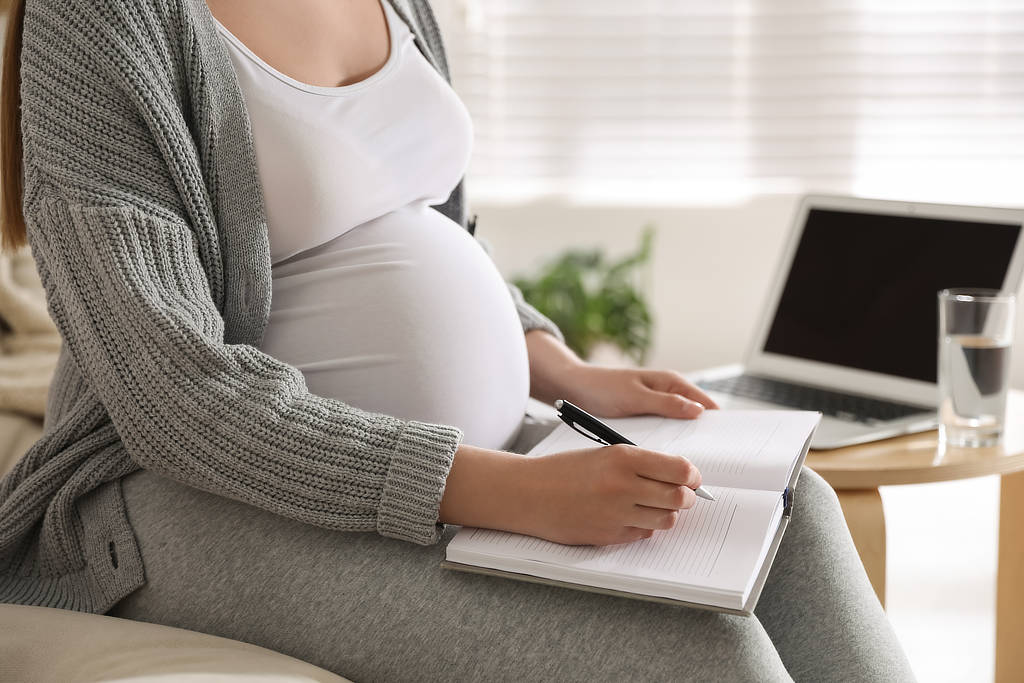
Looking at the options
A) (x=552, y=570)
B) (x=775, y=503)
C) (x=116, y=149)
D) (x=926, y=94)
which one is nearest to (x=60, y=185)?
(x=116, y=149)

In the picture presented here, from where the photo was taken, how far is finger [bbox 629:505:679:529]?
0.64 metres

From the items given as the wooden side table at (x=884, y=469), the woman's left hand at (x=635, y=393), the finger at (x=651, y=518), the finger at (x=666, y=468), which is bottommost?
the wooden side table at (x=884, y=469)

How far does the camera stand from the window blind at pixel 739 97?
232 centimetres

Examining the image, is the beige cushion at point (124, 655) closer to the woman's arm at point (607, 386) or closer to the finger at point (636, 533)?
the finger at point (636, 533)

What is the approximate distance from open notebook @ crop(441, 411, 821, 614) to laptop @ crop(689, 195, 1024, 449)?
41 centimetres

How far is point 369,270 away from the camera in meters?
0.82

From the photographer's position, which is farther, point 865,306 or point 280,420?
point 865,306

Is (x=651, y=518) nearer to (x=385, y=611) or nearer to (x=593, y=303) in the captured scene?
(x=385, y=611)

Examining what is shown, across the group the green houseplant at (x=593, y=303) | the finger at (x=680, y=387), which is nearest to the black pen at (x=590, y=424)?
the finger at (x=680, y=387)

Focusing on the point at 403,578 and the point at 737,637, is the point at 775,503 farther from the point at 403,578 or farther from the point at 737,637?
the point at 403,578

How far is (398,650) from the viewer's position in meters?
0.65

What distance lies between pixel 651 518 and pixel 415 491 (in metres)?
0.16

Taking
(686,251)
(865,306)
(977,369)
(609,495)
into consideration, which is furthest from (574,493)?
(686,251)

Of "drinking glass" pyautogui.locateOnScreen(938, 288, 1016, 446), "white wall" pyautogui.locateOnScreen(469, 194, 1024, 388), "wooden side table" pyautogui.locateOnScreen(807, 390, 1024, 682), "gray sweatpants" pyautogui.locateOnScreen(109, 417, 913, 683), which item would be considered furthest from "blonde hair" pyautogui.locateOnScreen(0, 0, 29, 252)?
"white wall" pyautogui.locateOnScreen(469, 194, 1024, 388)
